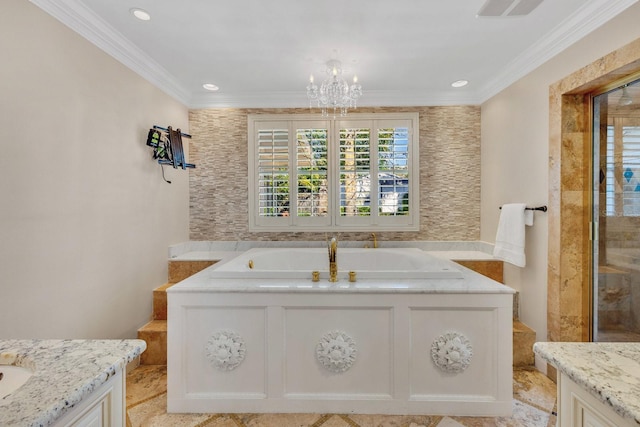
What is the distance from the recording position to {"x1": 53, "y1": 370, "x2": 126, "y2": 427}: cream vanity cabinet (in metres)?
0.70

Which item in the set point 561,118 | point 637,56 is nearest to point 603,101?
point 561,118

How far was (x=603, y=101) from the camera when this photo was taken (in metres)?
1.94

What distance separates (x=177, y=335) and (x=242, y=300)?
0.45 meters

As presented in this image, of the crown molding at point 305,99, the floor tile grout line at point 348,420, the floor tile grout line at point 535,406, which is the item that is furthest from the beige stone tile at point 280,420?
the crown molding at point 305,99

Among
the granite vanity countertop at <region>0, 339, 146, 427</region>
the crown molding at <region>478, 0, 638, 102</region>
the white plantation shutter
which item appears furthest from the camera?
the white plantation shutter

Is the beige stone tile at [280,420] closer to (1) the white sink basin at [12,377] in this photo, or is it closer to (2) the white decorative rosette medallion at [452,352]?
(2) the white decorative rosette medallion at [452,352]

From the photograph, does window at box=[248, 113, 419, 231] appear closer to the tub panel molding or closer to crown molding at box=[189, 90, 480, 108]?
crown molding at box=[189, 90, 480, 108]

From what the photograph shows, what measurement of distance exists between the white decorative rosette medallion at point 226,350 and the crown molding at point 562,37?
2874mm

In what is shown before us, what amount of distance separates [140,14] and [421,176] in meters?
2.75

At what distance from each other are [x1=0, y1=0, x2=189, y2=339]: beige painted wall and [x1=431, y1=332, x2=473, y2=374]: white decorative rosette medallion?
220cm

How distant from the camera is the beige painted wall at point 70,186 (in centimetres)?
145

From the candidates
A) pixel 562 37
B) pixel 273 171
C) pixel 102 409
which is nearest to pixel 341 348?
pixel 102 409

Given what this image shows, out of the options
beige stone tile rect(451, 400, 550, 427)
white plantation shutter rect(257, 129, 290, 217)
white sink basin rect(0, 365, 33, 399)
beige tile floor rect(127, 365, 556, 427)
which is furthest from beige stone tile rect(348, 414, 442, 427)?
white plantation shutter rect(257, 129, 290, 217)

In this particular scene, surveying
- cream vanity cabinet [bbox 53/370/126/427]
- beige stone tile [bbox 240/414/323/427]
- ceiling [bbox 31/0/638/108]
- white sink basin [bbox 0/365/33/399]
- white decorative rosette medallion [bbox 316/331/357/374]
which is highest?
ceiling [bbox 31/0/638/108]
